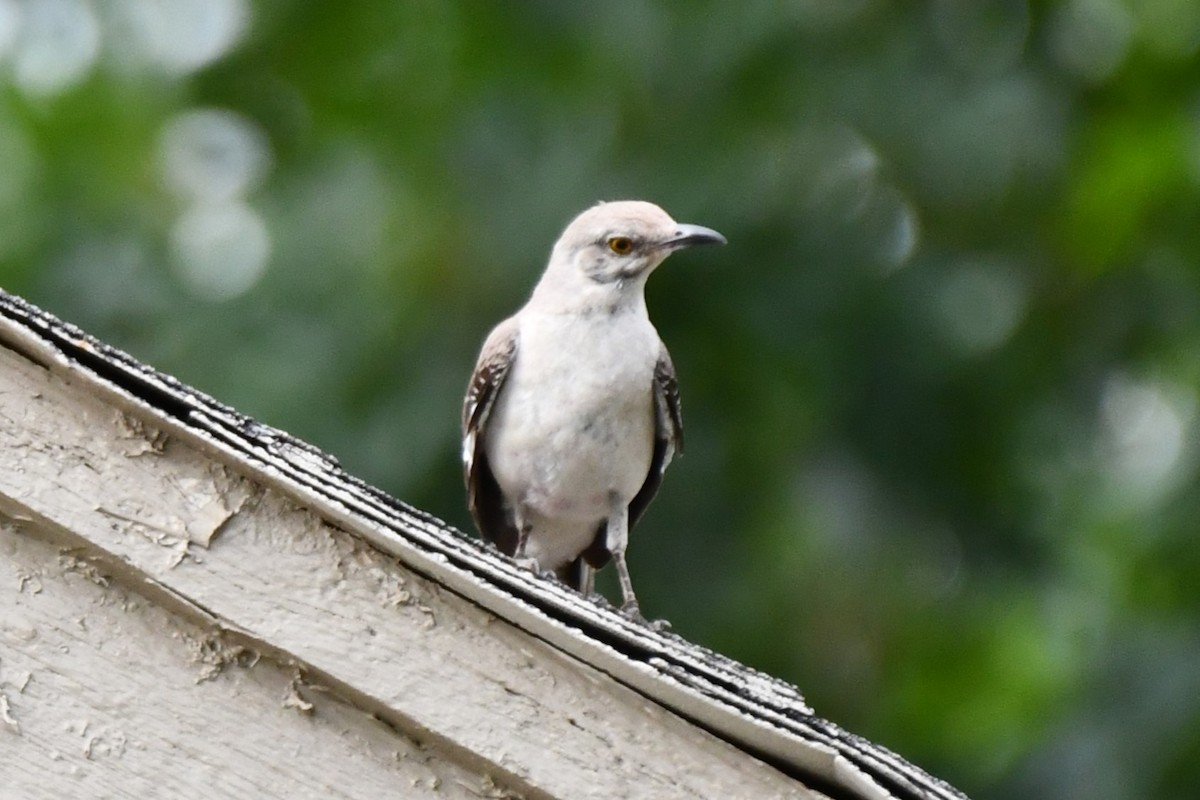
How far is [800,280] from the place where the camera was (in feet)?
35.2

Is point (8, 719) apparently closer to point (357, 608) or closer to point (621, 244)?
point (357, 608)

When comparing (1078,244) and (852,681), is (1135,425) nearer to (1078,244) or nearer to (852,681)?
(1078,244)

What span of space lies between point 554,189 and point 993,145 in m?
2.61

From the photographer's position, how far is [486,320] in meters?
9.96

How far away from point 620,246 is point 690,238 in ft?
0.77

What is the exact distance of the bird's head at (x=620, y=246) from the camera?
624cm

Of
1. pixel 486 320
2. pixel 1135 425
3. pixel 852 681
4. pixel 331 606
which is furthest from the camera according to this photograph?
pixel 1135 425

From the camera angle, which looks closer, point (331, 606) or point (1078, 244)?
point (331, 606)

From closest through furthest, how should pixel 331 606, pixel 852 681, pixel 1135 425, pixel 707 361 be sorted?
pixel 331 606 → pixel 707 361 → pixel 852 681 → pixel 1135 425

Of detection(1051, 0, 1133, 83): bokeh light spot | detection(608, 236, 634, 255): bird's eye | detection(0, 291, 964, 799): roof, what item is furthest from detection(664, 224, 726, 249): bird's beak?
detection(1051, 0, 1133, 83): bokeh light spot

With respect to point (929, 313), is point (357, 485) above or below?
below

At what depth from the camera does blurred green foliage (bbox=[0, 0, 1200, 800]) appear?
10.2 m

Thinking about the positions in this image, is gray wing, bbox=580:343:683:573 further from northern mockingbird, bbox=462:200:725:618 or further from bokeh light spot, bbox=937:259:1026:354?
bokeh light spot, bbox=937:259:1026:354

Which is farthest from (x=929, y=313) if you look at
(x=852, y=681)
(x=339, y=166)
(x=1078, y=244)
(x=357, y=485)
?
(x=357, y=485)
